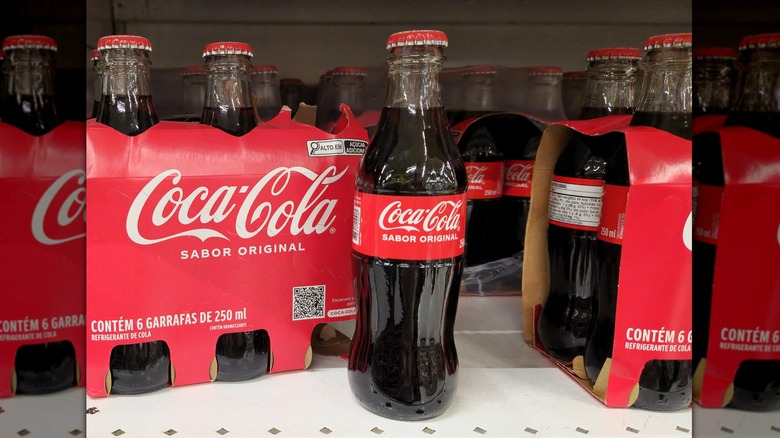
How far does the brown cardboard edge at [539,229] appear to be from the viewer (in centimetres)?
93

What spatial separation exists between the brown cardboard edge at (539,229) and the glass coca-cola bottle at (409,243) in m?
0.24

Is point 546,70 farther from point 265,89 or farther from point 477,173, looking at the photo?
point 265,89

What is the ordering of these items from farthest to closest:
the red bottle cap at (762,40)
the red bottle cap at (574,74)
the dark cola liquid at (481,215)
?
the red bottle cap at (574,74) → the dark cola liquid at (481,215) → the red bottle cap at (762,40)

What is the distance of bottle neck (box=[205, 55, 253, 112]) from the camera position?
84 cm

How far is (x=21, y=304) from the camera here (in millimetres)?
423

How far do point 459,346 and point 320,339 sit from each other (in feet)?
0.76

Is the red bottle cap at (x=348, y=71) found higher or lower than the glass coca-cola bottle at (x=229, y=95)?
higher

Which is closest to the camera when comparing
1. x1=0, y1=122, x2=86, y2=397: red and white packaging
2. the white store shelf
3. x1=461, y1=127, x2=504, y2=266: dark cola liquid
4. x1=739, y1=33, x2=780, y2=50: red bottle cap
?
x1=739, y1=33, x2=780, y2=50: red bottle cap

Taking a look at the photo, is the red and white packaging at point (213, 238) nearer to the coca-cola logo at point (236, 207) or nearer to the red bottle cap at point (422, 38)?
the coca-cola logo at point (236, 207)

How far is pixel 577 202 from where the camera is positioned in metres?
0.87

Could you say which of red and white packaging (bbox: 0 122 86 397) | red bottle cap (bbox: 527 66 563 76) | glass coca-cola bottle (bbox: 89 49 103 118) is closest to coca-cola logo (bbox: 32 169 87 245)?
red and white packaging (bbox: 0 122 86 397)

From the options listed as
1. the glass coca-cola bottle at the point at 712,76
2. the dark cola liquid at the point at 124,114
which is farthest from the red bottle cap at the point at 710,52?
the dark cola liquid at the point at 124,114

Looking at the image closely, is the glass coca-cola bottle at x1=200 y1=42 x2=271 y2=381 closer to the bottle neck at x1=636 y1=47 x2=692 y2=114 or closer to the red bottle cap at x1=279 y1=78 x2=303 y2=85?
the red bottle cap at x1=279 y1=78 x2=303 y2=85

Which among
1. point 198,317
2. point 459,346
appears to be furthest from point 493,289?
point 198,317
